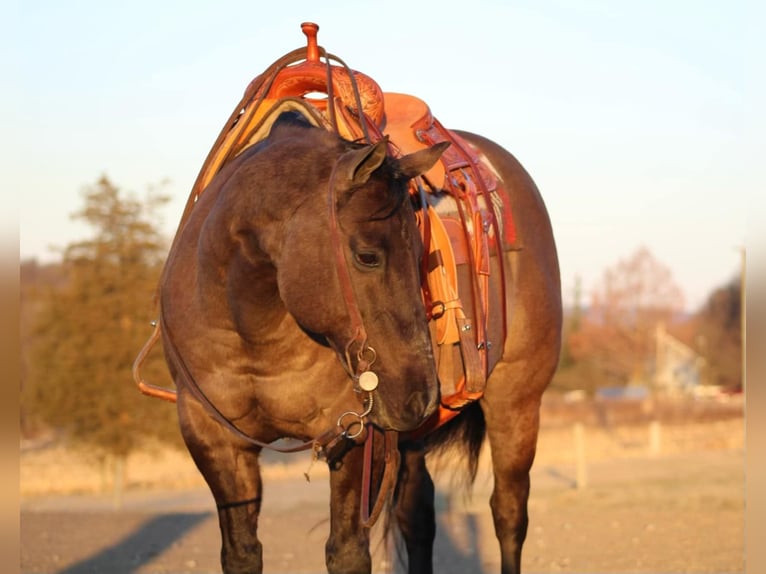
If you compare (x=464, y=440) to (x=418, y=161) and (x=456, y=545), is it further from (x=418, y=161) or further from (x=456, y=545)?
(x=456, y=545)

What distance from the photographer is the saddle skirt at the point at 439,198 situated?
4.04 m

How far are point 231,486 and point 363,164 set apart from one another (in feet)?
4.65

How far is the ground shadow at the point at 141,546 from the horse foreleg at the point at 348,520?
412 centimetres

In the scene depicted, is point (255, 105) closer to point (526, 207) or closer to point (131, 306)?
point (526, 207)

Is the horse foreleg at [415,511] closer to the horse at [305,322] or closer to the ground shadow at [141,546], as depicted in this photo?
the horse at [305,322]

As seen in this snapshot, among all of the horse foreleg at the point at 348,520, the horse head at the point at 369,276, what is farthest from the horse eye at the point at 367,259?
the horse foreleg at the point at 348,520

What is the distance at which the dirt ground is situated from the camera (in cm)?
738

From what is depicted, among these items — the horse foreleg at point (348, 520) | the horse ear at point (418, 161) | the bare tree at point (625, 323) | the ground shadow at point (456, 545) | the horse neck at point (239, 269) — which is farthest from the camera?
the bare tree at point (625, 323)

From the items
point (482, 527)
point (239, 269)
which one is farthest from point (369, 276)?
point (482, 527)

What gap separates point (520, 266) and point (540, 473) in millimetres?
12413

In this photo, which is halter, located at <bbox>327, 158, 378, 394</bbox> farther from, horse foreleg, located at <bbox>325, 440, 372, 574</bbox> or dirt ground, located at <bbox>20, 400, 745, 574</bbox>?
dirt ground, located at <bbox>20, 400, 745, 574</bbox>

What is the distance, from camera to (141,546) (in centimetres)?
847

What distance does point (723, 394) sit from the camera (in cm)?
4162

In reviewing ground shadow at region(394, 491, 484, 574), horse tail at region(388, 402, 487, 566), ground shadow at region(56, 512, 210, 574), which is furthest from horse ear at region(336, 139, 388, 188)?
ground shadow at region(56, 512, 210, 574)
